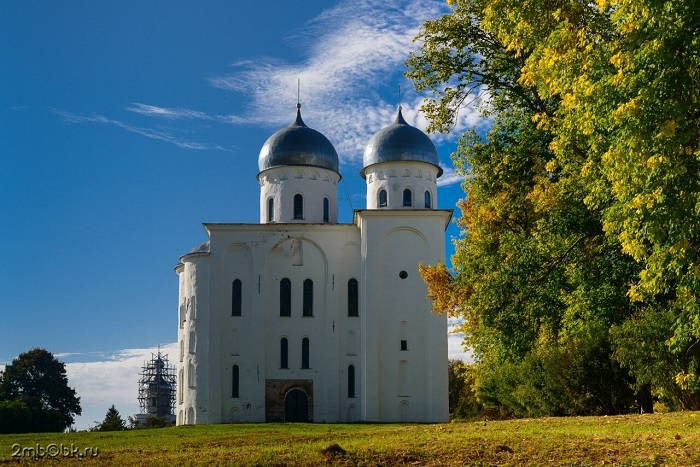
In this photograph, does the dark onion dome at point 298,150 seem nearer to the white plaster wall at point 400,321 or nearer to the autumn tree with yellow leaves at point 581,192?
the white plaster wall at point 400,321

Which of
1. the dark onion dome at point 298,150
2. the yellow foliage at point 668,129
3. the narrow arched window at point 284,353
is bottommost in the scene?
the narrow arched window at point 284,353

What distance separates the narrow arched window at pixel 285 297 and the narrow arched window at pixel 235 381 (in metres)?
3.13

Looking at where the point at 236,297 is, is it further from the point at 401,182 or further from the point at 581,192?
the point at 581,192

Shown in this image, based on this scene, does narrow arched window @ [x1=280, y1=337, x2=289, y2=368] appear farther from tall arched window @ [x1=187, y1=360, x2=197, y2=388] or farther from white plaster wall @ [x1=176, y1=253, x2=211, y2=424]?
tall arched window @ [x1=187, y1=360, x2=197, y2=388]

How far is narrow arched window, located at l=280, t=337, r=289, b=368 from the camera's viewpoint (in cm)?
→ 3612

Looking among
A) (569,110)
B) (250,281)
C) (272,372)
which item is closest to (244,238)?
(250,281)

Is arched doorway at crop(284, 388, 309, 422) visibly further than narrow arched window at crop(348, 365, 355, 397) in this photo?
No

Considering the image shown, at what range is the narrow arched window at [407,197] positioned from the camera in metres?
38.8

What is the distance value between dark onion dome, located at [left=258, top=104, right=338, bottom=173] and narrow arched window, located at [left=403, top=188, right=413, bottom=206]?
149 inches

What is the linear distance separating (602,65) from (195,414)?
2795 cm

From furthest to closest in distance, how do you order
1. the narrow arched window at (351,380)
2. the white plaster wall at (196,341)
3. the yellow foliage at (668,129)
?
the narrow arched window at (351,380) → the white plaster wall at (196,341) → the yellow foliage at (668,129)

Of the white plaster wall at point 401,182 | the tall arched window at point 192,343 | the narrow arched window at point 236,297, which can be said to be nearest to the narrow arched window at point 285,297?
the narrow arched window at point 236,297

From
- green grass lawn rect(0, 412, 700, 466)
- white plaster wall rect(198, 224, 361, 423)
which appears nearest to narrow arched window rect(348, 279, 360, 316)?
white plaster wall rect(198, 224, 361, 423)

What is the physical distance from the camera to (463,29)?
17.8m
